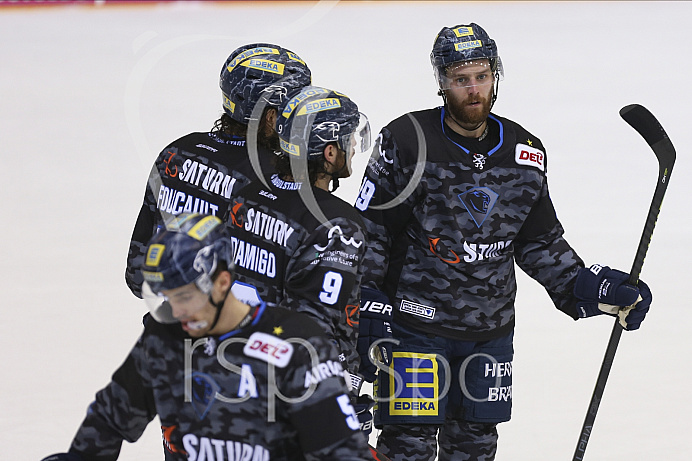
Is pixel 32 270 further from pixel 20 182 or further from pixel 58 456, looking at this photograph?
pixel 58 456

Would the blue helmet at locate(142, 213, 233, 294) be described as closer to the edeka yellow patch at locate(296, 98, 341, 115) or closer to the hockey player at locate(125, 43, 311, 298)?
the edeka yellow patch at locate(296, 98, 341, 115)

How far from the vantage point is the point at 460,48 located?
11.9 ft

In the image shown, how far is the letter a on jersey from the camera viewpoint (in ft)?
11.8

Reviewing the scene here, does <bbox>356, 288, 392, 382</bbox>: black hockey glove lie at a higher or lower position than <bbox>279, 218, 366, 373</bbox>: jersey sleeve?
lower

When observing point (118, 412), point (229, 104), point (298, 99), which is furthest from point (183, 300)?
point (229, 104)

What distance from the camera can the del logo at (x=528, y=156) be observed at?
362cm

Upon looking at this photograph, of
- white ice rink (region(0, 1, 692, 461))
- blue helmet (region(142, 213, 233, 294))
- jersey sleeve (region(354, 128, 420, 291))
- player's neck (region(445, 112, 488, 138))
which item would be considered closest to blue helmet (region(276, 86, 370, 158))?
jersey sleeve (region(354, 128, 420, 291))

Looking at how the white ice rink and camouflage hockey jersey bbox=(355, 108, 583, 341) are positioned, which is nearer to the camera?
camouflage hockey jersey bbox=(355, 108, 583, 341)

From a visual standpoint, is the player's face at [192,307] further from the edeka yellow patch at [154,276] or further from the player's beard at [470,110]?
the player's beard at [470,110]

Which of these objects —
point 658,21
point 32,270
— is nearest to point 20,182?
point 32,270

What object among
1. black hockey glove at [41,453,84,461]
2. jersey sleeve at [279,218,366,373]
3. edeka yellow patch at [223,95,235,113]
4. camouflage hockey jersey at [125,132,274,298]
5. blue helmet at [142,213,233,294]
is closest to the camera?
blue helmet at [142,213,233,294]

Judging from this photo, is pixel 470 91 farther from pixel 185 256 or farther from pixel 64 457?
pixel 64 457

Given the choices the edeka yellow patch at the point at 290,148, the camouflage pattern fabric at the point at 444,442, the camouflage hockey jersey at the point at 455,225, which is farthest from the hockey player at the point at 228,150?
the camouflage pattern fabric at the point at 444,442

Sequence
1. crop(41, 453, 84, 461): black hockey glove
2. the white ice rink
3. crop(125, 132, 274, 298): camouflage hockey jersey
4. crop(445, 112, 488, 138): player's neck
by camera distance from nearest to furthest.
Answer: crop(41, 453, 84, 461): black hockey glove
crop(125, 132, 274, 298): camouflage hockey jersey
crop(445, 112, 488, 138): player's neck
the white ice rink
